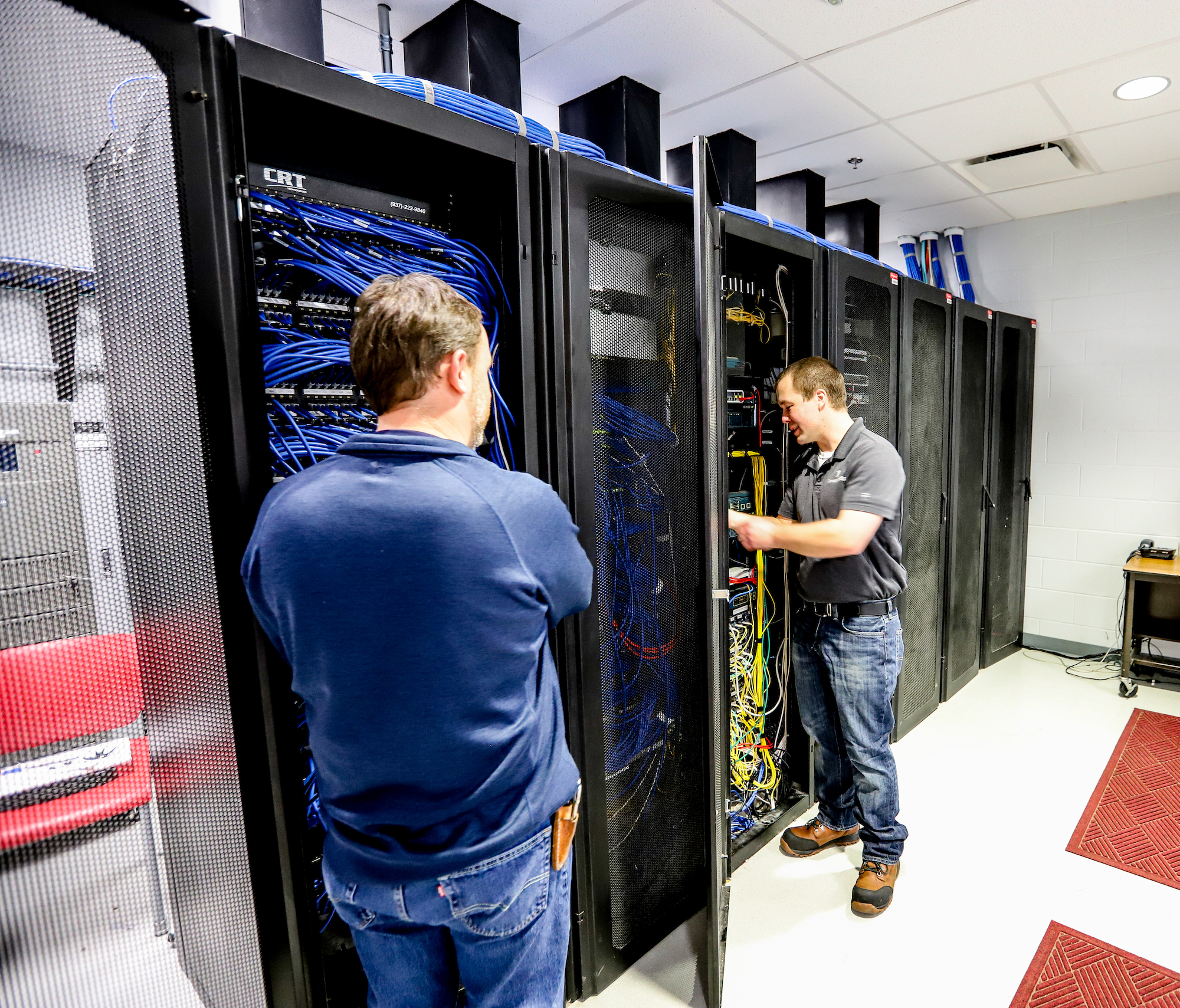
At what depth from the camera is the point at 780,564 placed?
251cm

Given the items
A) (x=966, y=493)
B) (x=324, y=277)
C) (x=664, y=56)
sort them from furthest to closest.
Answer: (x=966, y=493), (x=664, y=56), (x=324, y=277)

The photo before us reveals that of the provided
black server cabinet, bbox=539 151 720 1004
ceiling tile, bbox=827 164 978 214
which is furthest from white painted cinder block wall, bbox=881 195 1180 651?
black server cabinet, bbox=539 151 720 1004

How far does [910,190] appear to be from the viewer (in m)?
3.73

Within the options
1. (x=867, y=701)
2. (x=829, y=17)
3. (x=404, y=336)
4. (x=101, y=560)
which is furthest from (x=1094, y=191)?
(x=101, y=560)

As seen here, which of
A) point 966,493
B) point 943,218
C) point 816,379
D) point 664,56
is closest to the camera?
point 816,379

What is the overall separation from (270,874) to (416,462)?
782 millimetres

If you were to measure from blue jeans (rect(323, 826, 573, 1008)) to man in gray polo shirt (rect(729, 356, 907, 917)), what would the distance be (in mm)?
1223

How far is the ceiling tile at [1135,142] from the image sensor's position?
115 inches

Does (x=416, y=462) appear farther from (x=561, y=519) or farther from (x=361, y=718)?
(x=361, y=718)

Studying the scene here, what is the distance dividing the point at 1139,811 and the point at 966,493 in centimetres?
166

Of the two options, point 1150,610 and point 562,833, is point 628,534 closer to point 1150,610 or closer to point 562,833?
point 562,833

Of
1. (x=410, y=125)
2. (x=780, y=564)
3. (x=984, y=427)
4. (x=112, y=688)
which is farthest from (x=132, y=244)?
(x=984, y=427)

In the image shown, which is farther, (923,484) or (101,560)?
(923,484)

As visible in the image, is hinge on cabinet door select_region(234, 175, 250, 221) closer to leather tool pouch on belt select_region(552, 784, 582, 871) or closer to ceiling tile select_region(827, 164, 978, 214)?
leather tool pouch on belt select_region(552, 784, 582, 871)
